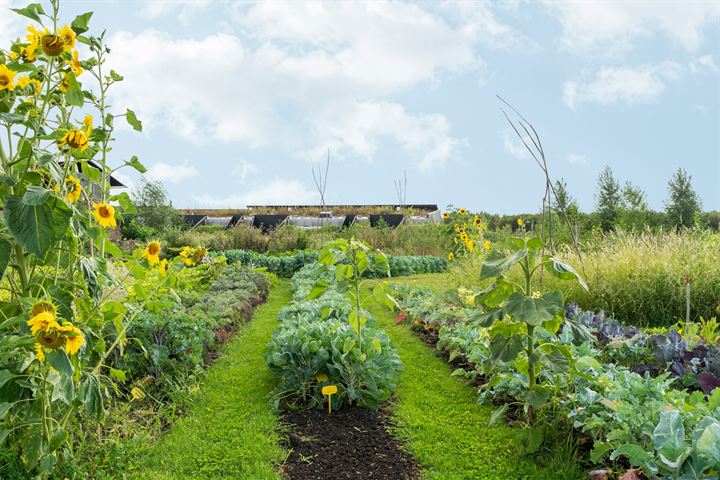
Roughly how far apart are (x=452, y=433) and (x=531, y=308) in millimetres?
1142

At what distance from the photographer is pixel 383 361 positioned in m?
3.81

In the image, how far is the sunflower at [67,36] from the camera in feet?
7.51

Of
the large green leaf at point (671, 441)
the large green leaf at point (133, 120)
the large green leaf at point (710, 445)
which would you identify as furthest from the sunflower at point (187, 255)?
the large green leaf at point (710, 445)

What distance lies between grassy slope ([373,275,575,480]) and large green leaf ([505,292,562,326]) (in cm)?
85

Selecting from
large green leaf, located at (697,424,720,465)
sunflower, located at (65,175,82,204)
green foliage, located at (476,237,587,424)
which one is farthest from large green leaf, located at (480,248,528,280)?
sunflower, located at (65,175,82,204)

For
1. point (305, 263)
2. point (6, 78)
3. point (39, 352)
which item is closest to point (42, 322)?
point (39, 352)

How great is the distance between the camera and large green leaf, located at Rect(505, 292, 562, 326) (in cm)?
250

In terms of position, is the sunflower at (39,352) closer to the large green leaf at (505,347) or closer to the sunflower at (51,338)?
the sunflower at (51,338)

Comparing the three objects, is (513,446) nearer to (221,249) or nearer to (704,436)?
(704,436)

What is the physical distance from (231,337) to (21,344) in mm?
3815

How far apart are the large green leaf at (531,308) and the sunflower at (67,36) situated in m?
2.23

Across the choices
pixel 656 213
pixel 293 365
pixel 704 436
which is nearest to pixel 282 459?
pixel 293 365

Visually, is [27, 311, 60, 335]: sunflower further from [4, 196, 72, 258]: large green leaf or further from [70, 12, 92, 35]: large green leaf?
[70, 12, 92, 35]: large green leaf

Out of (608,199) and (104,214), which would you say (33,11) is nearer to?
(104,214)
